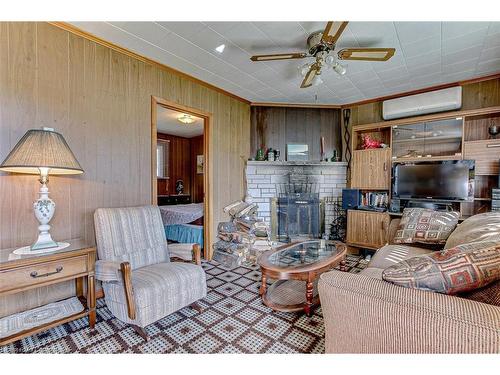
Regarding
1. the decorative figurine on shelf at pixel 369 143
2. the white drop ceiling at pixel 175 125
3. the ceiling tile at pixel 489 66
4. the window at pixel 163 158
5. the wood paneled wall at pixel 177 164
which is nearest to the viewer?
the ceiling tile at pixel 489 66

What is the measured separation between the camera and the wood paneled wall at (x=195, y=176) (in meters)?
6.65

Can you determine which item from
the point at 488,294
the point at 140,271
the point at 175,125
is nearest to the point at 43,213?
the point at 140,271

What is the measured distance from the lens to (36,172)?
178cm

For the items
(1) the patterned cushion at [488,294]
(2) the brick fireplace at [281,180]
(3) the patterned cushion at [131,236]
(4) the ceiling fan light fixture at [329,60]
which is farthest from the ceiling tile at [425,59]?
(3) the patterned cushion at [131,236]

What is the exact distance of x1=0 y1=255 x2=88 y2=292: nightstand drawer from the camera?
4.61ft

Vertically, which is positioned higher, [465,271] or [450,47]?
[450,47]

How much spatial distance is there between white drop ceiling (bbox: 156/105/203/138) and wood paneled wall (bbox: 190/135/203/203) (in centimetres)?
22

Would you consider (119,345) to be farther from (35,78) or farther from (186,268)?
(35,78)

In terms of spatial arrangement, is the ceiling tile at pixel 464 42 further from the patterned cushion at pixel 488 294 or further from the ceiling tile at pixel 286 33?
the patterned cushion at pixel 488 294

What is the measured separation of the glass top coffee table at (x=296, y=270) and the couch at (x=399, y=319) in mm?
772

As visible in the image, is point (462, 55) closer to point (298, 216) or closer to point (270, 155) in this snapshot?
point (270, 155)

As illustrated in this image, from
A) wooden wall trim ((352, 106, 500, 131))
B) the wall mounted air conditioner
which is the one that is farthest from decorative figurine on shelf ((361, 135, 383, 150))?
the wall mounted air conditioner
